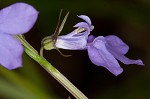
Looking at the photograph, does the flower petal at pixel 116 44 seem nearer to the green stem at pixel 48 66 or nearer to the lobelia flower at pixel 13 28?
the green stem at pixel 48 66

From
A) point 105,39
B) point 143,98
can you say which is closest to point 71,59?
point 143,98

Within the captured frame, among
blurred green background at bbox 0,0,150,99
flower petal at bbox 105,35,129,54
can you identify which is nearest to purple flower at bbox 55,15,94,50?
flower petal at bbox 105,35,129,54

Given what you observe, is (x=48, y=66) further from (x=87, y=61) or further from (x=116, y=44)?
(x=87, y=61)

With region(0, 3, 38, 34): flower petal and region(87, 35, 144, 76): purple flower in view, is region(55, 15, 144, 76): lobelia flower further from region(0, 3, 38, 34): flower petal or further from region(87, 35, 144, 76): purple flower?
region(0, 3, 38, 34): flower petal

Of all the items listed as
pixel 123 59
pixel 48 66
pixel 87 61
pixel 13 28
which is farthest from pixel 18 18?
pixel 87 61

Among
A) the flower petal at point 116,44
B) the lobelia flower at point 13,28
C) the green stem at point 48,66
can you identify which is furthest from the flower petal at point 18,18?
the flower petal at point 116,44

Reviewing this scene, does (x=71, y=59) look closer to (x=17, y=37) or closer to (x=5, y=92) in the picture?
(x=5, y=92)

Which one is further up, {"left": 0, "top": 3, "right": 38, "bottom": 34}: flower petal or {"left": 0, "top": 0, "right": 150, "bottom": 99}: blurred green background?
{"left": 0, "top": 3, "right": 38, "bottom": 34}: flower petal
